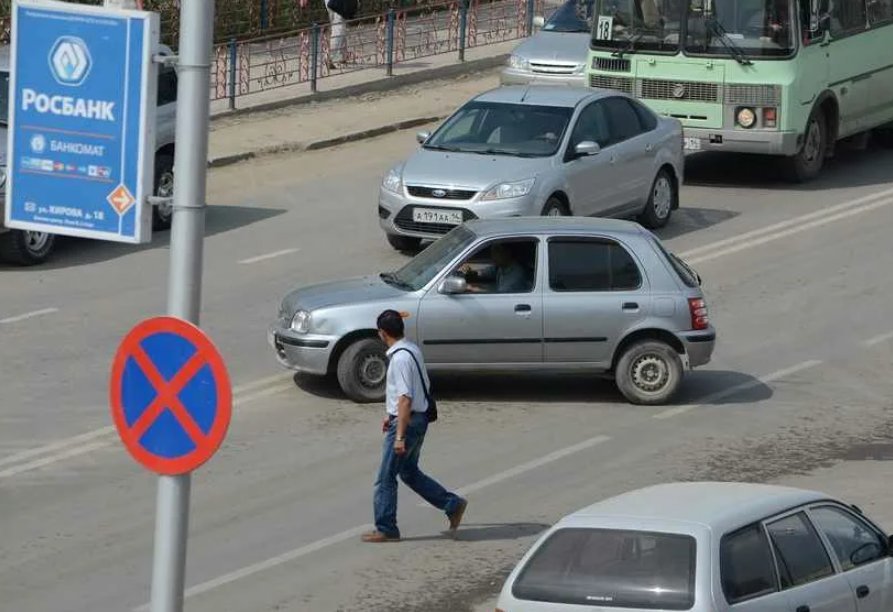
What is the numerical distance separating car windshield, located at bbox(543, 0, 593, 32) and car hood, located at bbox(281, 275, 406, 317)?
14.5m

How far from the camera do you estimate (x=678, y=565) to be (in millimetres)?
9148

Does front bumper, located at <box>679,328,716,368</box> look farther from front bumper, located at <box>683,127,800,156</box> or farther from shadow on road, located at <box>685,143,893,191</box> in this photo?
shadow on road, located at <box>685,143,893,191</box>

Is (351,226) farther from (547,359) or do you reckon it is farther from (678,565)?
(678,565)

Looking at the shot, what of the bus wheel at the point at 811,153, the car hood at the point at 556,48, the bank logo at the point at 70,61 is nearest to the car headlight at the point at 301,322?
the bank logo at the point at 70,61

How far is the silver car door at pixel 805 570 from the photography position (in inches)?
376

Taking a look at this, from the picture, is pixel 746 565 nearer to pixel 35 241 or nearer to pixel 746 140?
pixel 35 241

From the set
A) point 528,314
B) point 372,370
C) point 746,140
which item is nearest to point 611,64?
point 746,140

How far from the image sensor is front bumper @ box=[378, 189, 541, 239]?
1978 centimetres

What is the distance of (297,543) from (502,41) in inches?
865

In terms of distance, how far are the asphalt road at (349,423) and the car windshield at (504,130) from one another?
1369mm

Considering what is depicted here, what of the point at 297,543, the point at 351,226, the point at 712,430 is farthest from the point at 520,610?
the point at 351,226

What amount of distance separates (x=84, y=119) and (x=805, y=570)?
4.31m

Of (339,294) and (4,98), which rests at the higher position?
(4,98)

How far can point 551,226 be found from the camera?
638 inches
